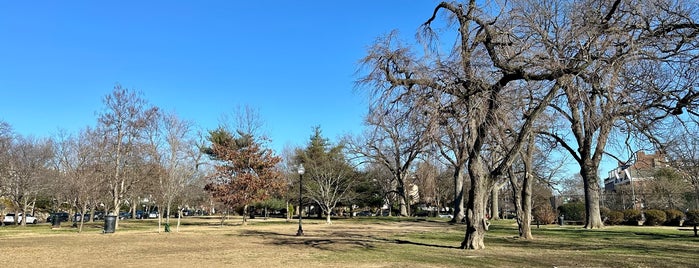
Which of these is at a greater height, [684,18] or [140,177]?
[684,18]

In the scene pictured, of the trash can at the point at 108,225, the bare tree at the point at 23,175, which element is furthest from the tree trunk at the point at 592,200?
the bare tree at the point at 23,175

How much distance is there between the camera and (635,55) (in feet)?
35.8

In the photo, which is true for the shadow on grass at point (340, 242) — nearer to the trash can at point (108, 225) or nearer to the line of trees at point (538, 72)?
the line of trees at point (538, 72)

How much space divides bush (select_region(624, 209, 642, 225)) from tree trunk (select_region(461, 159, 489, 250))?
26.4m

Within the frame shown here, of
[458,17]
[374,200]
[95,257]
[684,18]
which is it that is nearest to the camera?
[684,18]

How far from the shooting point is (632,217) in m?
34.7

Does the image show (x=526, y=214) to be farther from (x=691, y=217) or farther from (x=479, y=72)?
(x=691, y=217)

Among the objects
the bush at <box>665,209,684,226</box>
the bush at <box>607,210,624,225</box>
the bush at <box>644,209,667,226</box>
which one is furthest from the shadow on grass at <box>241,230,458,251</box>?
the bush at <box>665,209,684,226</box>

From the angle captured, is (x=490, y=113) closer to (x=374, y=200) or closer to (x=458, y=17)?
(x=458, y=17)

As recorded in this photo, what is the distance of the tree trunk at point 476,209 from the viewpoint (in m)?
14.4

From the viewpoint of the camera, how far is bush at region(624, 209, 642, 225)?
3447 centimetres

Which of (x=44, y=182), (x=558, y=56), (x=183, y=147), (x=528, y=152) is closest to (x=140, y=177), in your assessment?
(x=183, y=147)

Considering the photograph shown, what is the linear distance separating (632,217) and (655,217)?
5.27 feet

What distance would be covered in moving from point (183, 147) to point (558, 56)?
31196 mm
